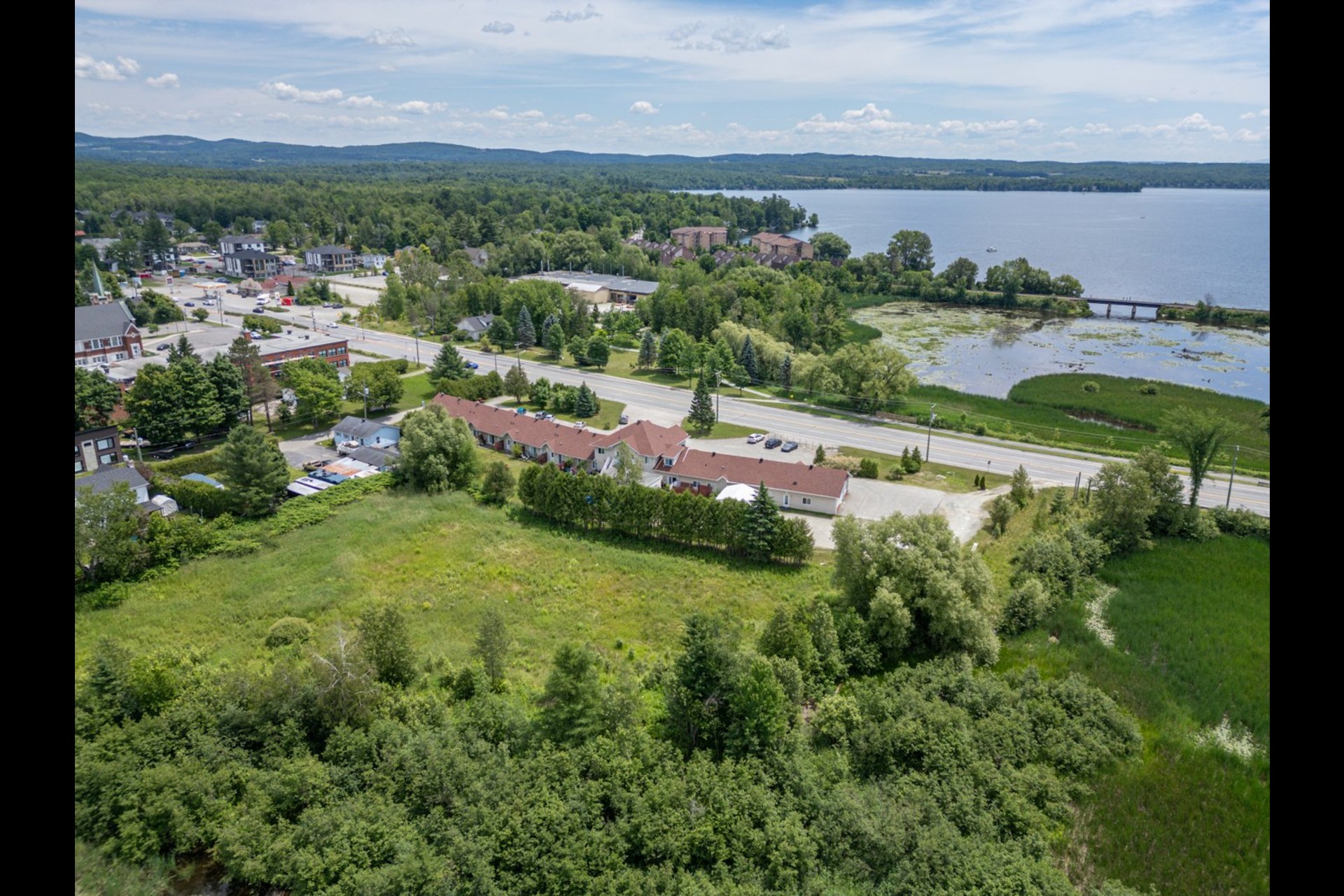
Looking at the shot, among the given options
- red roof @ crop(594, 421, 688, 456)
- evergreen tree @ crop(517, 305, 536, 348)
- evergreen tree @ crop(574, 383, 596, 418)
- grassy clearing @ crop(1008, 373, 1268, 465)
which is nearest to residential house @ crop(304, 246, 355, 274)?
evergreen tree @ crop(517, 305, 536, 348)

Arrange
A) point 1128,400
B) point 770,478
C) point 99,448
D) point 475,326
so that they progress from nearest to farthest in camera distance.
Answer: point 99,448 < point 770,478 < point 1128,400 < point 475,326

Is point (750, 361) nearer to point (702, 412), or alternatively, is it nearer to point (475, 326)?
point (702, 412)

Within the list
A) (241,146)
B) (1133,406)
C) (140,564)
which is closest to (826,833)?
(140,564)

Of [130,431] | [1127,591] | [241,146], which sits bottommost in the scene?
[1127,591]

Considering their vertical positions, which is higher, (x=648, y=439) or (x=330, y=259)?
(x=330, y=259)

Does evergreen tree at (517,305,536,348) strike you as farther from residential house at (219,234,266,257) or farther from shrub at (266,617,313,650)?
residential house at (219,234,266,257)

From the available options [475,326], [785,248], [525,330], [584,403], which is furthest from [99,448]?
[785,248]

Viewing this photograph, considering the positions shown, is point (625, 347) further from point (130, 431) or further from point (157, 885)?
point (157, 885)
